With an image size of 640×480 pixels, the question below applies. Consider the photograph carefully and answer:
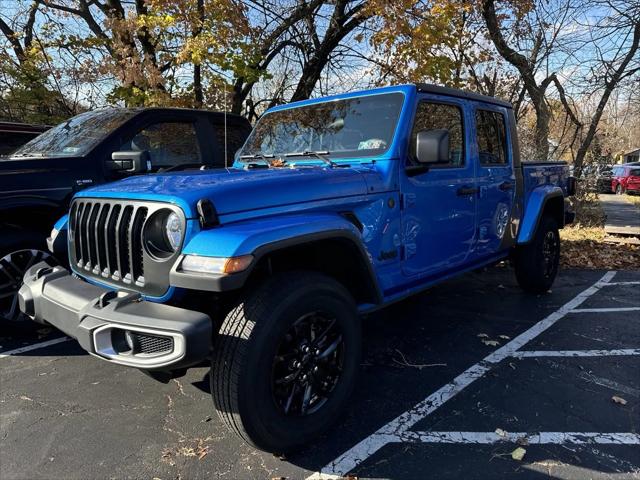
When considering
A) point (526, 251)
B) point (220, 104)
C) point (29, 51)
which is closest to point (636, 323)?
point (526, 251)

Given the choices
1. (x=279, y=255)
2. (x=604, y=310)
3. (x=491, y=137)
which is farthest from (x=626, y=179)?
(x=279, y=255)

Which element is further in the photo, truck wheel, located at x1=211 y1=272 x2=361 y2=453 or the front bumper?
truck wheel, located at x1=211 y1=272 x2=361 y2=453

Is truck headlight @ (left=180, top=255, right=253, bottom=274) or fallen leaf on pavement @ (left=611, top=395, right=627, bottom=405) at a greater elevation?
truck headlight @ (left=180, top=255, right=253, bottom=274)

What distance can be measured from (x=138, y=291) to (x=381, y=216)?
5.14 ft

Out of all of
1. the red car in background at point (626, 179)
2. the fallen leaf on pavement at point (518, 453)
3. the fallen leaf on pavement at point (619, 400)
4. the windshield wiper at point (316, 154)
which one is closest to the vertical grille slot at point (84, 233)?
the windshield wiper at point (316, 154)

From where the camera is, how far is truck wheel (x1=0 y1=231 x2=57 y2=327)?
12.9ft

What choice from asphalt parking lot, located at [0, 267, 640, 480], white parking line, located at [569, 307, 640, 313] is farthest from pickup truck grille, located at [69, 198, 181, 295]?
white parking line, located at [569, 307, 640, 313]

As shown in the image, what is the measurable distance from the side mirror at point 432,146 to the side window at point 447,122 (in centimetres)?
32

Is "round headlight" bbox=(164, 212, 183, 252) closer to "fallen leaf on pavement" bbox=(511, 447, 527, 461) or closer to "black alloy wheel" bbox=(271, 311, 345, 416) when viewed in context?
"black alloy wheel" bbox=(271, 311, 345, 416)

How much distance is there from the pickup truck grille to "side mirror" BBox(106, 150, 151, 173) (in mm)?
1061

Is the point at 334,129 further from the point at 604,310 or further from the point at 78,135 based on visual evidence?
the point at 604,310

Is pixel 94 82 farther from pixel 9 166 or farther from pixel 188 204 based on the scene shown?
pixel 188 204

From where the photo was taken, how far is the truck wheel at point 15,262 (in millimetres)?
3926

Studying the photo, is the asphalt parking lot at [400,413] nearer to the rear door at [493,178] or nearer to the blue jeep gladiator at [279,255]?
the blue jeep gladiator at [279,255]
